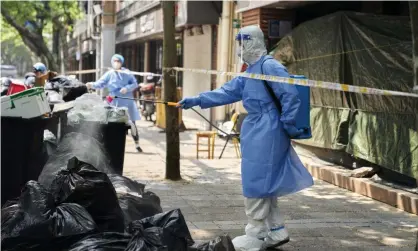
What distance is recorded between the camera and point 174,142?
8.49 meters

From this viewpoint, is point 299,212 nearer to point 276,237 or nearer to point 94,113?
point 276,237

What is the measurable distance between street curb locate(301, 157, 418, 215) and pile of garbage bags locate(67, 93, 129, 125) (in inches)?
113

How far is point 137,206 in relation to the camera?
5.38m

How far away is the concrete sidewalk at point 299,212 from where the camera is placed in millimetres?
5746

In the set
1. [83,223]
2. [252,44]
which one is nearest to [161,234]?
[83,223]

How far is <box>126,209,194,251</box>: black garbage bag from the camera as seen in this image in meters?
4.05

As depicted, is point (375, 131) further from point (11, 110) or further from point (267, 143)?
point (11, 110)

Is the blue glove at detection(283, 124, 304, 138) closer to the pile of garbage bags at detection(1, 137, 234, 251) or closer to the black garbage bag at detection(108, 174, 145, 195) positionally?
the pile of garbage bags at detection(1, 137, 234, 251)

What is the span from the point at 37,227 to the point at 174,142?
166 inches

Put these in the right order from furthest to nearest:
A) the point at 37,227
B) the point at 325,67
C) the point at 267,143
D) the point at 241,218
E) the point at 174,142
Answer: the point at 325,67, the point at 174,142, the point at 241,218, the point at 267,143, the point at 37,227

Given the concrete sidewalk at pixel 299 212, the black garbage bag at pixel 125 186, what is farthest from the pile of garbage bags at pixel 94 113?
the black garbage bag at pixel 125 186

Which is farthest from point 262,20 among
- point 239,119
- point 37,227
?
point 37,227

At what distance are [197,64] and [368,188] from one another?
11816 mm

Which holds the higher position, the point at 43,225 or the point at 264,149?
the point at 264,149
